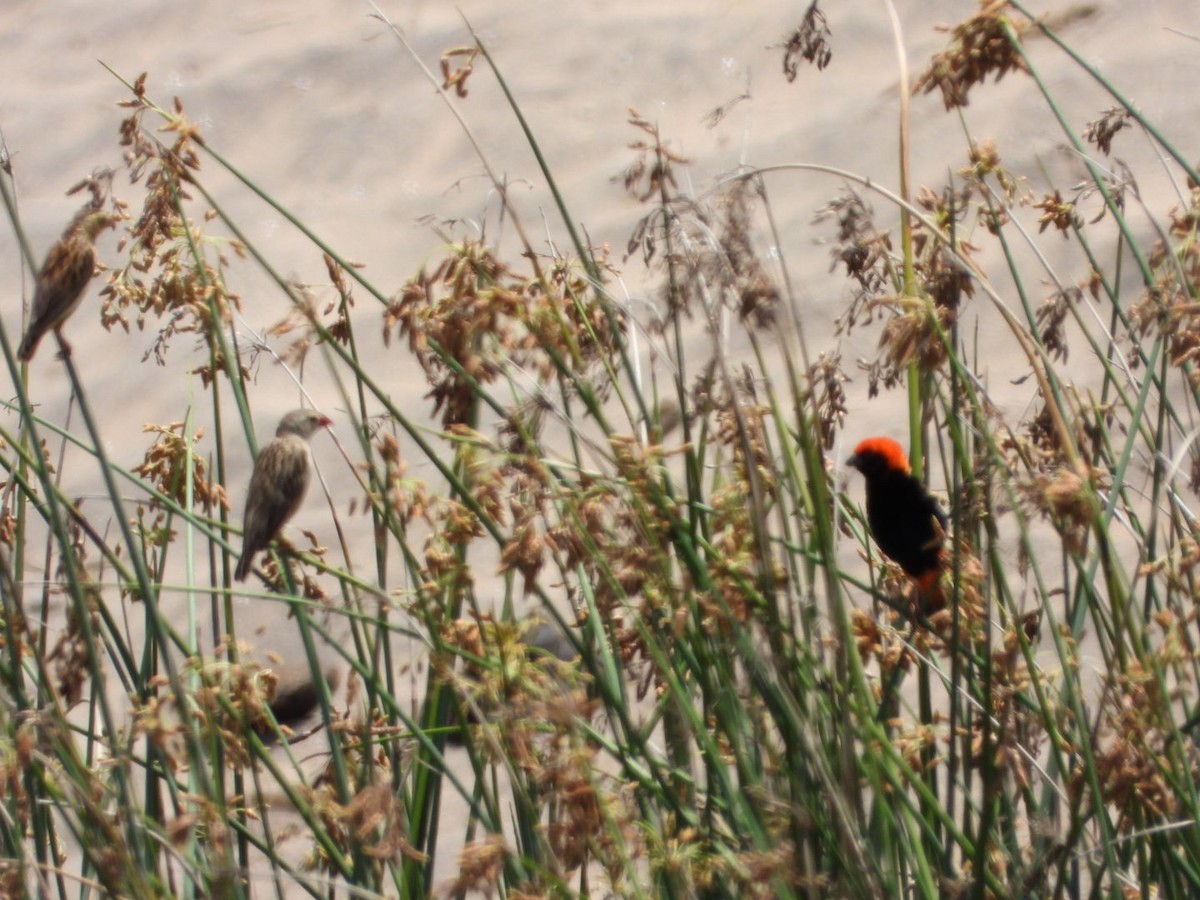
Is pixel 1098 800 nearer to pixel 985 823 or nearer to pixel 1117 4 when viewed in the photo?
pixel 985 823

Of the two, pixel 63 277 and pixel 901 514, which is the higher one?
pixel 63 277

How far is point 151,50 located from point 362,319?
Answer: 6.77ft

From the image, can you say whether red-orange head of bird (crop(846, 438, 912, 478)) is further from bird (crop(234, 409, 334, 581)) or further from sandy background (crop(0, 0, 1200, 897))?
sandy background (crop(0, 0, 1200, 897))

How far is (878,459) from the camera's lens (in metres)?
2.48

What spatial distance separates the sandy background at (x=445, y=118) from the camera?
4.94 meters

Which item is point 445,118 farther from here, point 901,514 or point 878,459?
point 901,514

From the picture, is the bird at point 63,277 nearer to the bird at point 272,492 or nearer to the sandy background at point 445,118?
the bird at point 272,492

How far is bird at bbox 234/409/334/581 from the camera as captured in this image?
2197 mm

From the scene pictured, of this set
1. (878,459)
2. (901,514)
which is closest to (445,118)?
(878,459)

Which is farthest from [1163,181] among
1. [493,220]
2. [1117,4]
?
[493,220]

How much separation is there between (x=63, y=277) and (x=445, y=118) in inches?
151

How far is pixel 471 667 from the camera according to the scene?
170cm

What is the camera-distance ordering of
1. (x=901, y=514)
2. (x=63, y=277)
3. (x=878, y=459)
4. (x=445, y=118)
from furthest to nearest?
(x=445, y=118) < (x=878, y=459) < (x=901, y=514) < (x=63, y=277)

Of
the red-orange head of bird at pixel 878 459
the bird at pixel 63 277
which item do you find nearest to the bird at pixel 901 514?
the red-orange head of bird at pixel 878 459
